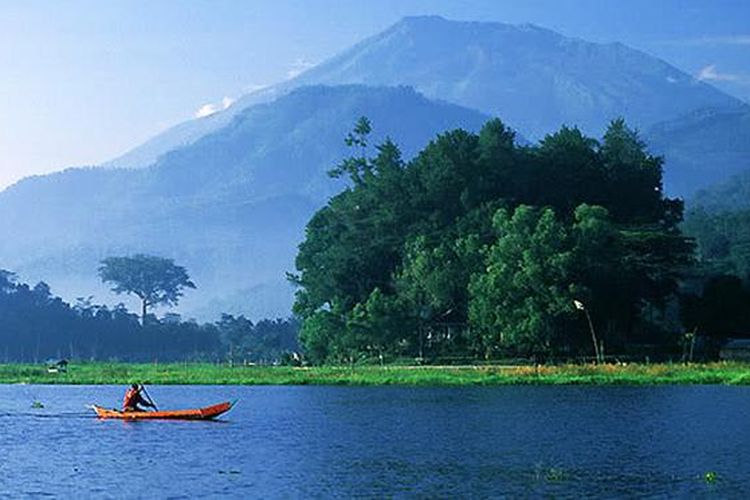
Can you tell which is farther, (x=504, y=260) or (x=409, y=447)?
(x=504, y=260)

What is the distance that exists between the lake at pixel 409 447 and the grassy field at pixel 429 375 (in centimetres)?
337

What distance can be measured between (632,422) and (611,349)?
36766 millimetres

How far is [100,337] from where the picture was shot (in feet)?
556

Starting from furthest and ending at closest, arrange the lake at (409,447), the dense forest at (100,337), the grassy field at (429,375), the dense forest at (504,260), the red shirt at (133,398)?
1. the dense forest at (100,337)
2. the dense forest at (504,260)
3. the grassy field at (429,375)
4. the red shirt at (133,398)
5. the lake at (409,447)

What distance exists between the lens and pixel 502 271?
8325cm

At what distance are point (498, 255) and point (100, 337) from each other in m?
95.8

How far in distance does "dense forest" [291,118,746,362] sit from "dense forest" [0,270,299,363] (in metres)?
54.1

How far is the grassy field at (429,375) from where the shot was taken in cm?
7188

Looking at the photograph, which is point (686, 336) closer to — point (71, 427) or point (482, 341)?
point (482, 341)

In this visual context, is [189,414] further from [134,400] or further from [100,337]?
[100,337]

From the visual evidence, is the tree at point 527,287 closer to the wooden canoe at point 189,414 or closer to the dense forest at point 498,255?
the dense forest at point 498,255

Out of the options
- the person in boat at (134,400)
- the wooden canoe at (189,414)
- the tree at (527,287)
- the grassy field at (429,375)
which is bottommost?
the wooden canoe at (189,414)

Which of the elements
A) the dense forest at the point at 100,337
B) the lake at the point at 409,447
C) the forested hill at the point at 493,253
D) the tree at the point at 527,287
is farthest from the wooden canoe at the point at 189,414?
the dense forest at the point at 100,337

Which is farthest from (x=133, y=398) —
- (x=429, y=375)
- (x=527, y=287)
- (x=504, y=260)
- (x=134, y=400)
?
(x=504, y=260)
